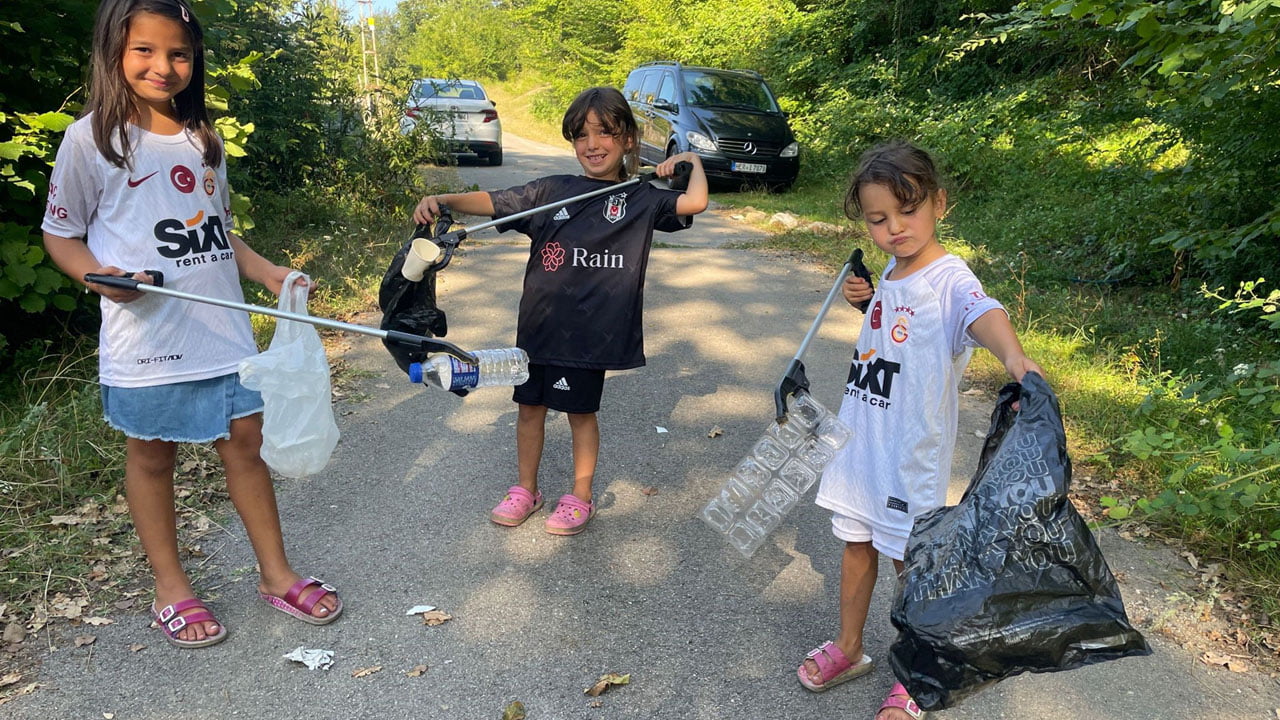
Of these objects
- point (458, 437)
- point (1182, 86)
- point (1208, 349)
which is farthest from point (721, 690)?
point (1208, 349)

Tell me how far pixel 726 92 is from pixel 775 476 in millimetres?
11428

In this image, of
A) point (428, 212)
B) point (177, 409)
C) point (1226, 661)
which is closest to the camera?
point (177, 409)

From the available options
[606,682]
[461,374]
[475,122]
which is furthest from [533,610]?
[475,122]

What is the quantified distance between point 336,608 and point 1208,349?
546cm

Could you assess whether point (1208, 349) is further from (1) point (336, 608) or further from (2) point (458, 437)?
(1) point (336, 608)

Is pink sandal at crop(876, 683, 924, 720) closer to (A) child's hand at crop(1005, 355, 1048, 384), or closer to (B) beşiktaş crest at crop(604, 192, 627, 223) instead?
(A) child's hand at crop(1005, 355, 1048, 384)

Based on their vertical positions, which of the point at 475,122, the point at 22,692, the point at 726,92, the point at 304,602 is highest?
the point at 726,92

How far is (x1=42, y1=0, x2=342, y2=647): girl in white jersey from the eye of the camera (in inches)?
98.2

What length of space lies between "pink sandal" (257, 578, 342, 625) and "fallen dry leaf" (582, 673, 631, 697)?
953 mm

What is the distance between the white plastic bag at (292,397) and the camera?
8.77 feet

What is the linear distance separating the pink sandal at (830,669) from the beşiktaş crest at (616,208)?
172 cm

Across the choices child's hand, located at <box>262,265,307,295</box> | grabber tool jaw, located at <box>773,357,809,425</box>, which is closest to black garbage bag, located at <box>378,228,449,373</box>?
child's hand, located at <box>262,265,307,295</box>

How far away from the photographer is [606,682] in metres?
2.75

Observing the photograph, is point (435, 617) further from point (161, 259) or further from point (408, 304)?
point (161, 259)
